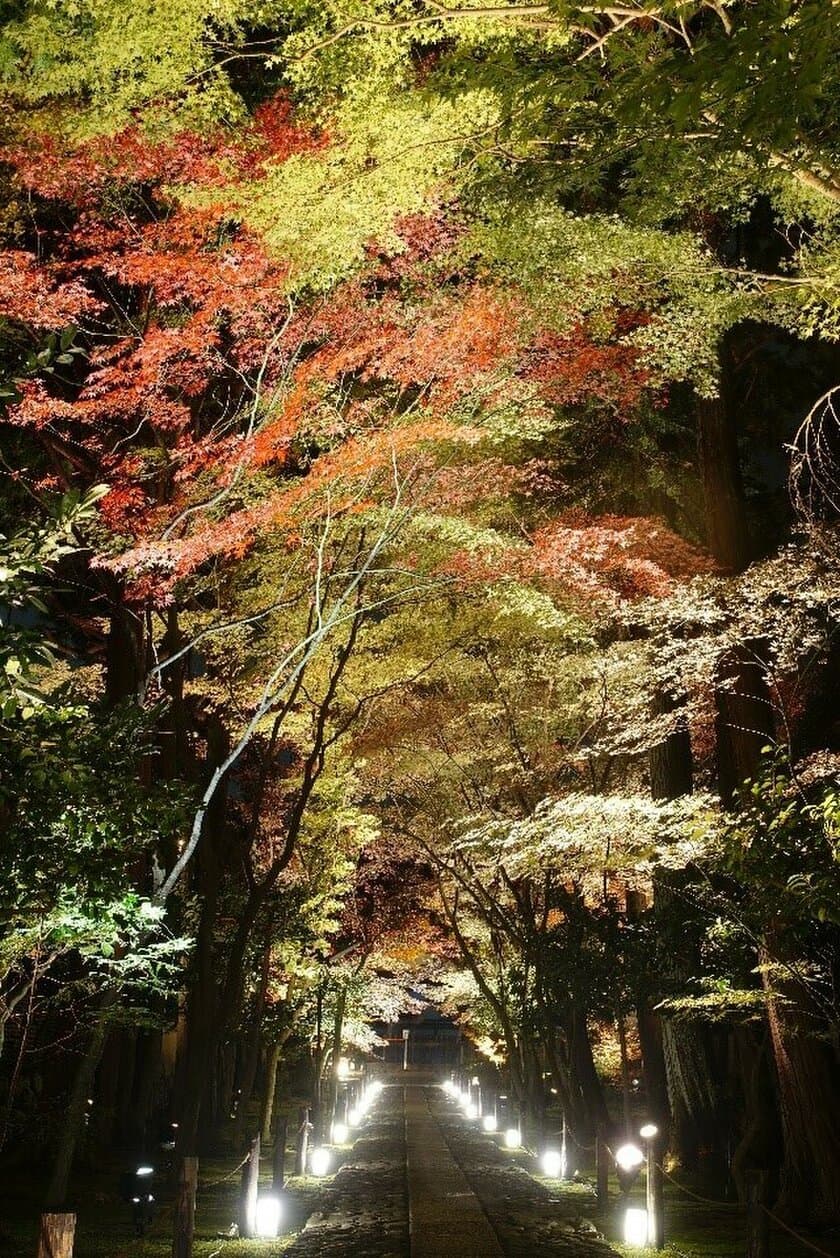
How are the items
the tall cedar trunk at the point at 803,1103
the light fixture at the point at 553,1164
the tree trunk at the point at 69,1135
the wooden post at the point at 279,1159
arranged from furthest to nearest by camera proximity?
the light fixture at the point at 553,1164
the wooden post at the point at 279,1159
the tall cedar trunk at the point at 803,1103
the tree trunk at the point at 69,1135

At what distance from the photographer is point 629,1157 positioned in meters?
11.8

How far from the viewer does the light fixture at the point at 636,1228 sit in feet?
32.6

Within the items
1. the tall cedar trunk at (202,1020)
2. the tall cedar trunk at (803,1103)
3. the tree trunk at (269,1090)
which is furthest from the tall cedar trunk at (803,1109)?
the tree trunk at (269,1090)

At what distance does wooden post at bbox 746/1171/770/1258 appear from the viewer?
6.93 meters

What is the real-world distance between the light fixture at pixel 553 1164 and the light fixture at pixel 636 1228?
600 cm

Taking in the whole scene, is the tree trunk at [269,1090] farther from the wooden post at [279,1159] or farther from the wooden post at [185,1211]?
the wooden post at [185,1211]

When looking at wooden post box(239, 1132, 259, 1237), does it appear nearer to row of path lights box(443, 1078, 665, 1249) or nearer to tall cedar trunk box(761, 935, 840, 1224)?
row of path lights box(443, 1078, 665, 1249)

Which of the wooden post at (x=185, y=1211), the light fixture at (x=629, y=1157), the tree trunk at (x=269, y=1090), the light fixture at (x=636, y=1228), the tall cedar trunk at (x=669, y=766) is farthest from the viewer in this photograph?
the tree trunk at (x=269, y=1090)

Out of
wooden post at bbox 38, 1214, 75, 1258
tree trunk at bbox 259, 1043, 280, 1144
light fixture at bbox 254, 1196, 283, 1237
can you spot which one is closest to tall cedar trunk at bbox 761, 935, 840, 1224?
light fixture at bbox 254, 1196, 283, 1237

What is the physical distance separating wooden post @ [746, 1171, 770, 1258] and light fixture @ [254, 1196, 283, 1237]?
5.64 metres

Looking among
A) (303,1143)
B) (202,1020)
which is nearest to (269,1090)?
(303,1143)

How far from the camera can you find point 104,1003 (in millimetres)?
10188

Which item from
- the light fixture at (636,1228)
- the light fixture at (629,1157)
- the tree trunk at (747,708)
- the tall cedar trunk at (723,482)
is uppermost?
the tall cedar trunk at (723,482)

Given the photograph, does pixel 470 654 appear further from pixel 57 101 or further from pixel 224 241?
pixel 57 101
